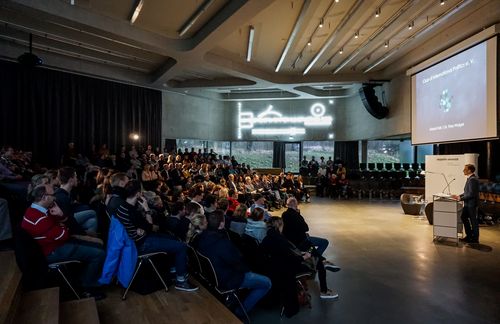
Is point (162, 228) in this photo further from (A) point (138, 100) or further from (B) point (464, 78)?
(A) point (138, 100)

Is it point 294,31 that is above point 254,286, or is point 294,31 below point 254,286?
above

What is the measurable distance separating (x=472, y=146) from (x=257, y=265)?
9.93 metres

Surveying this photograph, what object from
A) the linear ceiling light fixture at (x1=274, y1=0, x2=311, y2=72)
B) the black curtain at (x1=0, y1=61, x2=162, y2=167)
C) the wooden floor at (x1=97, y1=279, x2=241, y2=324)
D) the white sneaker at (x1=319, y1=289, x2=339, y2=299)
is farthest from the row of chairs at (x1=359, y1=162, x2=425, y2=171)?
the wooden floor at (x1=97, y1=279, x2=241, y2=324)

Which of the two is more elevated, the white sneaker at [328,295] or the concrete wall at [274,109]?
the concrete wall at [274,109]

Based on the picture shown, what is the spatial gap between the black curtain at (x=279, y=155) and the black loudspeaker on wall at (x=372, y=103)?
510 cm

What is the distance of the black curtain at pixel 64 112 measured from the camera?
31.0 ft

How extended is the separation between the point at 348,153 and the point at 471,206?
33.5ft

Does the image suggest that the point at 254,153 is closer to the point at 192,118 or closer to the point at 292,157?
the point at 292,157

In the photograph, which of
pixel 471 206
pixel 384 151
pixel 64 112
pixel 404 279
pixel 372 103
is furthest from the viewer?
pixel 384 151

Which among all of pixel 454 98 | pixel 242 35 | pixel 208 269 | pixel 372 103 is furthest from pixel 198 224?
pixel 372 103

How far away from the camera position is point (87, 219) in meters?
4.42

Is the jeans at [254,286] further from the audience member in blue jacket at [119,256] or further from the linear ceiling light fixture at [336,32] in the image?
the linear ceiling light fixture at [336,32]

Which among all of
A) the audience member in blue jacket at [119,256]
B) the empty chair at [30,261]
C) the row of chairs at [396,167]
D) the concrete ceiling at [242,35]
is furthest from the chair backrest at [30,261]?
the row of chairs at [396,167]

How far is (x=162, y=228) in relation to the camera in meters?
4.40
